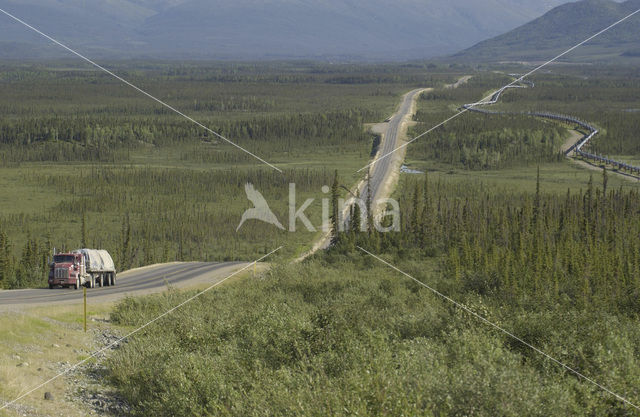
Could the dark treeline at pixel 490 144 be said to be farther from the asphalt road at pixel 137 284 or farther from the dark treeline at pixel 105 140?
the asphalt road at pixel 137 284

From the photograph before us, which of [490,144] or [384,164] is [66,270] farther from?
[490,144]

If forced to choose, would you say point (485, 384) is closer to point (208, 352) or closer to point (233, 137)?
point (208, 352)

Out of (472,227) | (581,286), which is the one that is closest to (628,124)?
(472,227)

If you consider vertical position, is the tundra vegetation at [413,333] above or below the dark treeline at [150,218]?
above

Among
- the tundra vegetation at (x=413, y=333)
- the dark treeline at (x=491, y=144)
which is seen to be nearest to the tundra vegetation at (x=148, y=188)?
the dark treeline at (x=491, y=144)

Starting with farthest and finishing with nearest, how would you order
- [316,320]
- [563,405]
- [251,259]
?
[251,259]
[316,320]
[563,405]

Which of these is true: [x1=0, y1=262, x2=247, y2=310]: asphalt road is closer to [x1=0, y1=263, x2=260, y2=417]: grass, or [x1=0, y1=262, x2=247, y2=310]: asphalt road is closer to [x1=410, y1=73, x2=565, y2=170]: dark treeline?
[x1=0, y1=263, x2=260, y2=417]: grass
